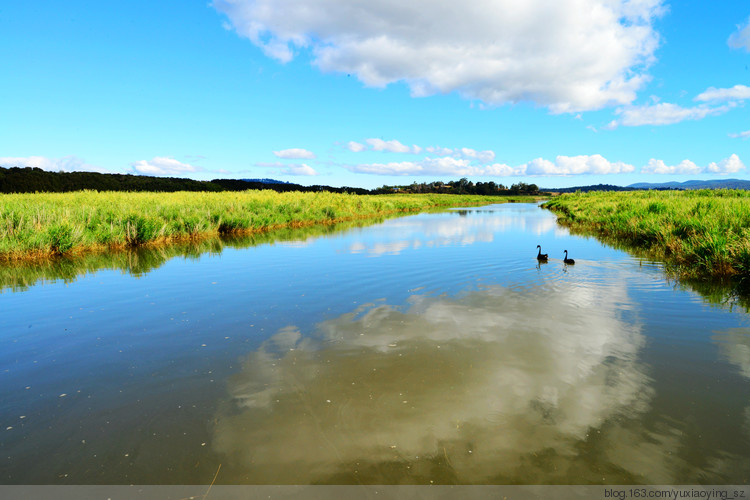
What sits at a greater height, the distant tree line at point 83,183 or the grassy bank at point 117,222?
the distant tree line at point 83,183

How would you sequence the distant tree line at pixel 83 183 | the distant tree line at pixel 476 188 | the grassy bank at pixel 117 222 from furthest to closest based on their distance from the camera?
the distant tree line at pixel 476 188, the distant tree line at pixel 83 183, the grassy bank at pixel 117 222

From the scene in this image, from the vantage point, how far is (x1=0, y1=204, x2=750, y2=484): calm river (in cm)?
351

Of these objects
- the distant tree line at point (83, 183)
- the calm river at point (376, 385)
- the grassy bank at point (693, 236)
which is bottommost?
the calm river at point (376, 385)

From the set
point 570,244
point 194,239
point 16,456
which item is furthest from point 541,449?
point 194,239

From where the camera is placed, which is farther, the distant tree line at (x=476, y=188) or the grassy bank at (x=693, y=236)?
the distant tree line at (x=476, y=188)

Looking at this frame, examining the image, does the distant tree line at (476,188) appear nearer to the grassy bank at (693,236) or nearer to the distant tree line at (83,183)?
the distant tree line at (83,183)

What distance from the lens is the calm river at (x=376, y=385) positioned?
3.51 m

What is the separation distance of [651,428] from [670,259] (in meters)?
12.2

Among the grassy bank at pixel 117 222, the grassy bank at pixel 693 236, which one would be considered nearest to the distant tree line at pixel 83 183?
the grassy bank at pixel 117 222

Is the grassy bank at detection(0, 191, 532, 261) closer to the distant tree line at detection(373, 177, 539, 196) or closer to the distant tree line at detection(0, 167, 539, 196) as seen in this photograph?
the distant tree line at detection(0, 167, 539, 196)

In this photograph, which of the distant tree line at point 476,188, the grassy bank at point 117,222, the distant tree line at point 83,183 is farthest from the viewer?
the distant tree line at point 476,188

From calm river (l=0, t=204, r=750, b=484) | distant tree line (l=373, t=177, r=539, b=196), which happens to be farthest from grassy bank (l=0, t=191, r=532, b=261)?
distant tree line (l=373, t=177, r=539, b=196)

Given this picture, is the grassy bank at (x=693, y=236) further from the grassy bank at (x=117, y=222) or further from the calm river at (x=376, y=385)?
the grassy bank at (x=117, y=222)

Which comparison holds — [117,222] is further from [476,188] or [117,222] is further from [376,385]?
[476,188]
